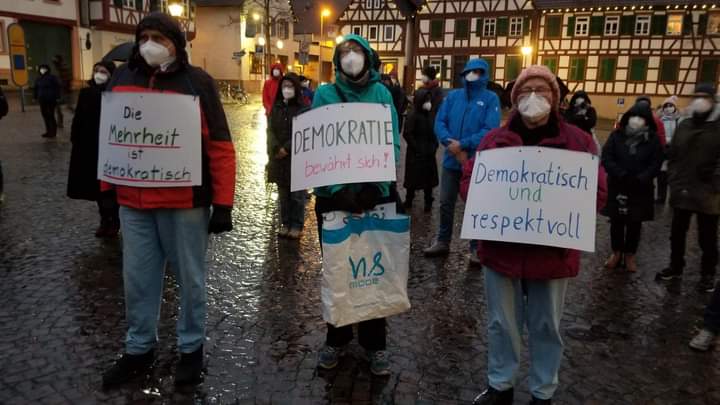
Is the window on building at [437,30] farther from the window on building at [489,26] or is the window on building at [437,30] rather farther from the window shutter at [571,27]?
the window shutter at [571,27]

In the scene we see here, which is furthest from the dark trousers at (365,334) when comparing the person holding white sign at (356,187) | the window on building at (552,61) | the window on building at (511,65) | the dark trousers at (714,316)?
the window on building at (511,65)

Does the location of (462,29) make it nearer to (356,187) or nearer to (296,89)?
(296,89)

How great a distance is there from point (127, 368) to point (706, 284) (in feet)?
17.6

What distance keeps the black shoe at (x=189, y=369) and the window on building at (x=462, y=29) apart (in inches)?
1616

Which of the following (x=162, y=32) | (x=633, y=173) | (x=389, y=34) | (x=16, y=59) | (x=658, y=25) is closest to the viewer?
(x=162, y=32)

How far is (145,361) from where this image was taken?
357cm

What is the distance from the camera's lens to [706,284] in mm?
5707

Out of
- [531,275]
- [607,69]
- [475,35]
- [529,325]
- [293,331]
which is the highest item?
[475,35]

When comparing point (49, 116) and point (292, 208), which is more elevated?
point (49, 116)

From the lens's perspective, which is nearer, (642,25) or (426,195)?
(426,195)

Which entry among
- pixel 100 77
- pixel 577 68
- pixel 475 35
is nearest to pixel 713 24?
pixel 577 68

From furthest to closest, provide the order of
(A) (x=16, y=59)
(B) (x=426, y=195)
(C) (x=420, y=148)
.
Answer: (A) (x=16, y=59) → (B) (x=426, y=195) → (C) (x=420, y=148)

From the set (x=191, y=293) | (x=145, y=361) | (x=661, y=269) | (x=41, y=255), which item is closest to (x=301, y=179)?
(x=191, y=293)

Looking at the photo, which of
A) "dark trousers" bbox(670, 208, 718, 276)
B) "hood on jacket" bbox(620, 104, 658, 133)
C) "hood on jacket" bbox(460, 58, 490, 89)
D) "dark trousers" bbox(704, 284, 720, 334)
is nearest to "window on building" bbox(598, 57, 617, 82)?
"hood on jacket" bbox(620, 104, 658, 133)
